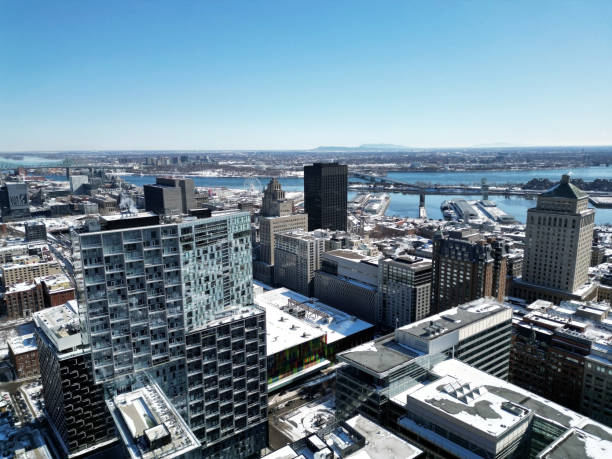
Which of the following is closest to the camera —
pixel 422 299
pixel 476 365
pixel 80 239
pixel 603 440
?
pixel 603 440

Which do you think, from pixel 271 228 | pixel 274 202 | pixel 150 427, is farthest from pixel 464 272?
pixel 274 202

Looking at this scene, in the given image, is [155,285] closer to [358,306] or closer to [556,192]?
[358,306]

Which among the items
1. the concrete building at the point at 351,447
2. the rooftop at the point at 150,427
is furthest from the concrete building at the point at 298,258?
the concrete building at the point at 351,447

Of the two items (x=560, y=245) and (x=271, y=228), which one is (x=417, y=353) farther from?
(x=271, y=228)

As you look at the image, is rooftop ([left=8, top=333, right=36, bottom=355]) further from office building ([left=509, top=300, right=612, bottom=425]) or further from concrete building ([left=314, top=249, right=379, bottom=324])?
office building ([left=509, top=300, right=612, bottom=425])

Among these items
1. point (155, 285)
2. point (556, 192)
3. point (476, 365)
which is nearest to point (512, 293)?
point (556, 192)

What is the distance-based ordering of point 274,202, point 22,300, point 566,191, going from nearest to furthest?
point 566,191 → point 22,300 → point 274,202

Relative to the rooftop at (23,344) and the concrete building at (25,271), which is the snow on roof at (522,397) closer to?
the rooftop at (23,344)
